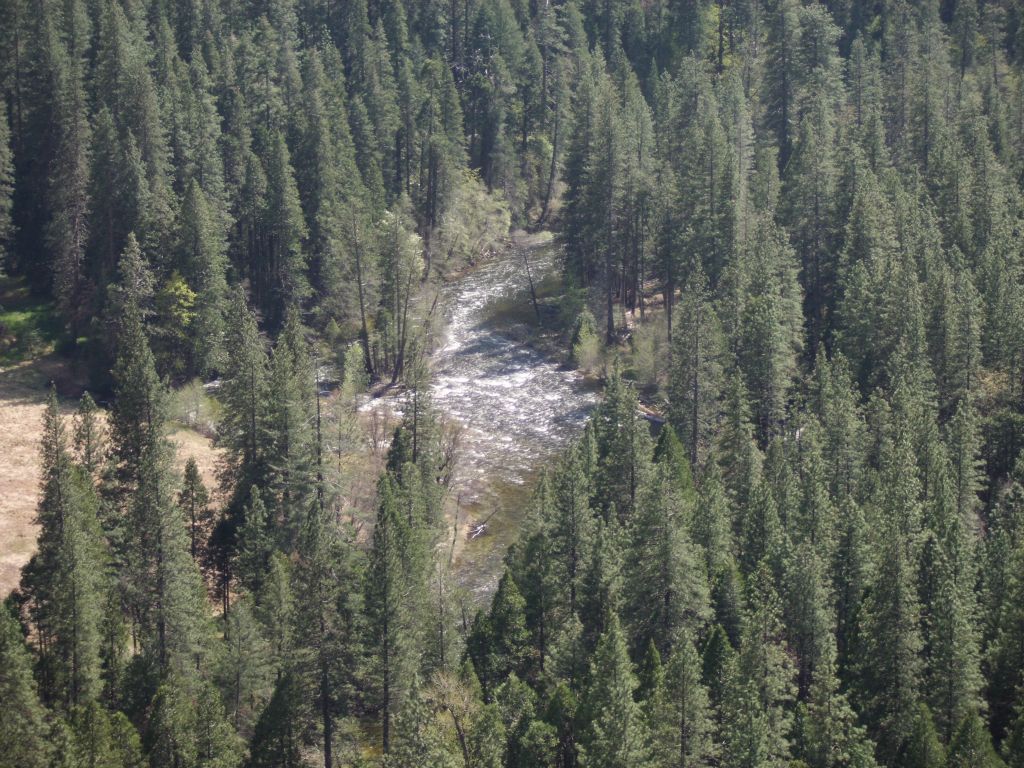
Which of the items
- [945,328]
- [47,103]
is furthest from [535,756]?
[47,103]

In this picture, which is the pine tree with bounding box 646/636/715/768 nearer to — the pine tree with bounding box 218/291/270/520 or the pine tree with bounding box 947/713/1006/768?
the pine tree with bounding box 947/713/1006/768

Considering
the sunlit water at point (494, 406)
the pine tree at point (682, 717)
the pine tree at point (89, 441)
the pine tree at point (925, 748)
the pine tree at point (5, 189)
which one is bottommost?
the pine tree at point (925, 748)

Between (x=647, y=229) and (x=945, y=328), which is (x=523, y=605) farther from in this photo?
(x=647, y=229)

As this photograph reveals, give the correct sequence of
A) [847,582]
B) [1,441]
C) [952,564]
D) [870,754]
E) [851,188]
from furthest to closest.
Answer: [851,188]
[1,441]
[847,582]
[952,564]
[870,754]

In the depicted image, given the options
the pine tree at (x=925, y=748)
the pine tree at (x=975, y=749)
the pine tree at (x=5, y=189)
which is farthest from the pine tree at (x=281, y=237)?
the pine tree at (x=975, y=749)

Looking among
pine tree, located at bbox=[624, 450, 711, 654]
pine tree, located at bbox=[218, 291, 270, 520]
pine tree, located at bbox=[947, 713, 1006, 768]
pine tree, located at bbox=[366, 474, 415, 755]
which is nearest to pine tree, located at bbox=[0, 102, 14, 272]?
pine tree, located at bbox=[218, 291, 270, 520]

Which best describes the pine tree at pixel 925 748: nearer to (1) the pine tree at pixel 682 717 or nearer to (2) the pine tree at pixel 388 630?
(1) the pine tree at pixel 682 717

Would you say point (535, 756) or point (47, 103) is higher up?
point (47, 103)
